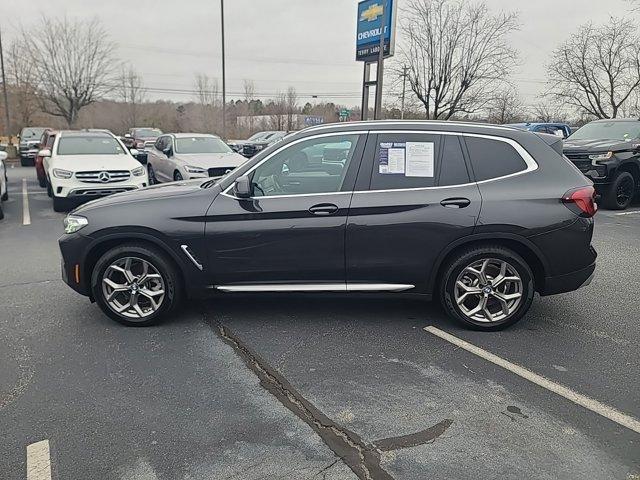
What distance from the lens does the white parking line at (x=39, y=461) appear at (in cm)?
252

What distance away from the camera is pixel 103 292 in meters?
4.38

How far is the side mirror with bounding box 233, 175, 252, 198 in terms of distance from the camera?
13.6 ft

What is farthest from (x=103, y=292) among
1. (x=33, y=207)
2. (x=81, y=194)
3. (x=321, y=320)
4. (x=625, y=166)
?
(x=625, y=166)

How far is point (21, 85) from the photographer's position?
3428 centimetres

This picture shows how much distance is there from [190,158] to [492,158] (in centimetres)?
910

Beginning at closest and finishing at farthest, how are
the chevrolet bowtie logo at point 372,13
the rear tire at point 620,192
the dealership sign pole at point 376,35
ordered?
the rear tire at point 620,192
the dealership sign pole at point 376,35
the chevrolet bowtie logo at point 372,13

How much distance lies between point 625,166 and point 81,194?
11193 millimetres

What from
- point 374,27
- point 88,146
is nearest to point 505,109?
point 374,27

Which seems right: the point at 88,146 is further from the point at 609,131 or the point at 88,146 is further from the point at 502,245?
the point at 609,131

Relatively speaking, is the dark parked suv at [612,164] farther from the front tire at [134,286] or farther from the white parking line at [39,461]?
the white parking line at [39,461]

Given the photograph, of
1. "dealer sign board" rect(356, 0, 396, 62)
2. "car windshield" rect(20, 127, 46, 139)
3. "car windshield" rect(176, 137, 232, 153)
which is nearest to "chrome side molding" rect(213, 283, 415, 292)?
"car windshield" rect(176, 137, 232, 153)

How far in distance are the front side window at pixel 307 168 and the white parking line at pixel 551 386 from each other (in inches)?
61.7

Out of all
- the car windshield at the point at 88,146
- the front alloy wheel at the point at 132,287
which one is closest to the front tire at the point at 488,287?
the front alloy wheel at the point at 132,287

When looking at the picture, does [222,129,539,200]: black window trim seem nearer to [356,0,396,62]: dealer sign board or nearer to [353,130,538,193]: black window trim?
[353,130,538,193]: black window trim
